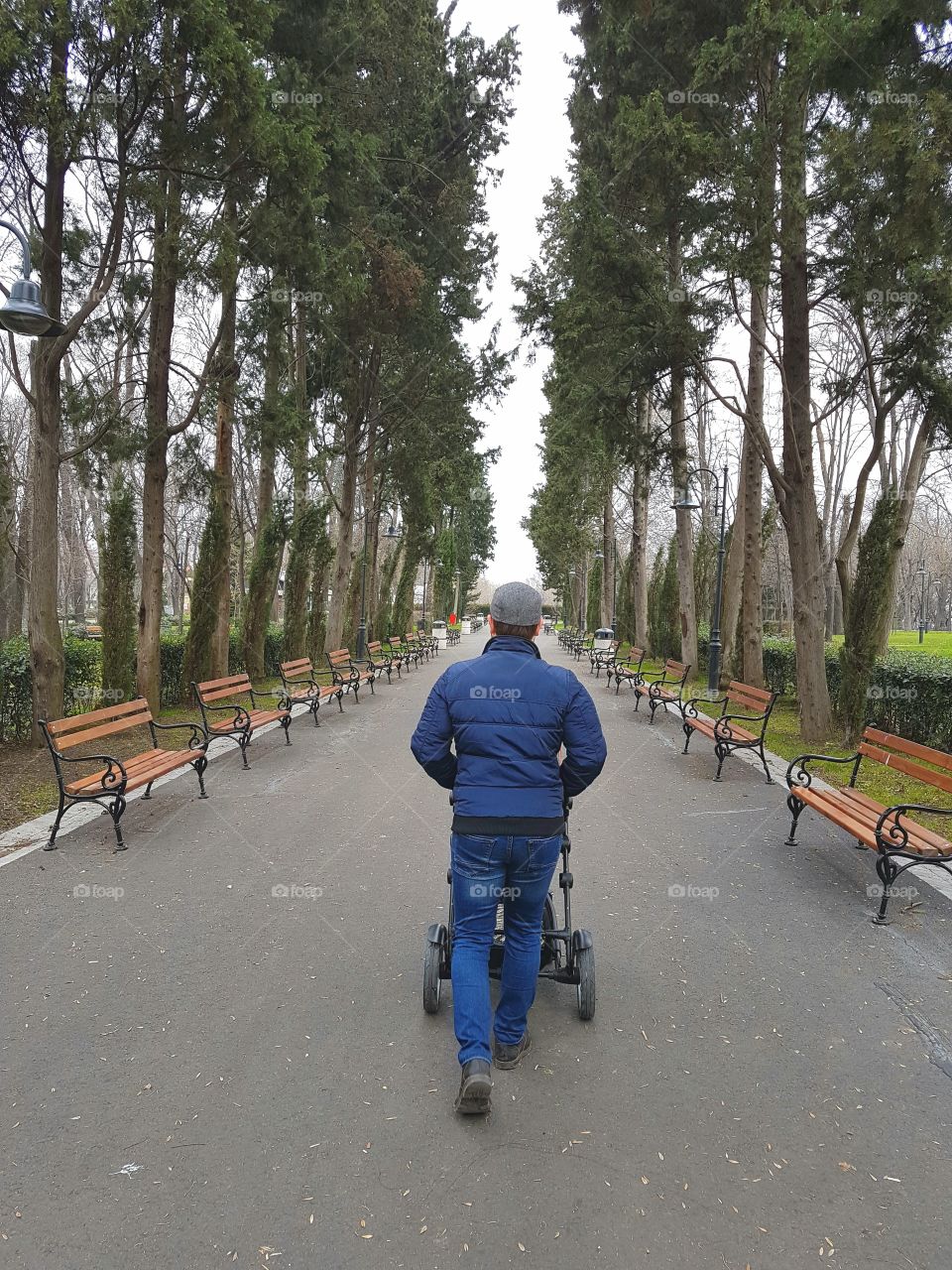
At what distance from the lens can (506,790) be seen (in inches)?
116

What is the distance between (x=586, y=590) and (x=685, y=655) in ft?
103

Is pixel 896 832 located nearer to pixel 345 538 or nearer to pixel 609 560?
pixel 345 538

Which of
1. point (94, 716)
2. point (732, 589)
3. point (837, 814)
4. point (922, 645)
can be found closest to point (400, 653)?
point (732, 589)

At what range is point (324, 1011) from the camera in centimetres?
358

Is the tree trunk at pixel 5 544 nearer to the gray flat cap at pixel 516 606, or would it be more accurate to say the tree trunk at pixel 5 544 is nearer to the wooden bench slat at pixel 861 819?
the gray flat cap at pixel 516 606

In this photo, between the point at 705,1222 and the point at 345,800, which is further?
the point at 345,800

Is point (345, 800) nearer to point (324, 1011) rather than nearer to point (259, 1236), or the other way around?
point (324, 1011)

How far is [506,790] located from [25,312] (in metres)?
5.99

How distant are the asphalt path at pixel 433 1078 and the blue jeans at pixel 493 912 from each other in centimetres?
40

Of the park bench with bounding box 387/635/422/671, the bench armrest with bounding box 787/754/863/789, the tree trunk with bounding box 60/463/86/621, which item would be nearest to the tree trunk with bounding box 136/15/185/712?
the bench armrest with bounding box 787/754/863/789

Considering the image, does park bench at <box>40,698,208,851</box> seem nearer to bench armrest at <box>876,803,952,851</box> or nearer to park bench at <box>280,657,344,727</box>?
park bench at <box>280,657,344,727</box>

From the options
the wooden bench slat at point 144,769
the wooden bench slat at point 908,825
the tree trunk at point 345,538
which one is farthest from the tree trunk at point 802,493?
the tree trunk at point 345,538

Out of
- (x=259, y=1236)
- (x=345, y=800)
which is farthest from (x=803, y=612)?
(x=259, y=1236)

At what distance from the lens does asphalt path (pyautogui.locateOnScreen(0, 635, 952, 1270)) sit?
233 centimetres
